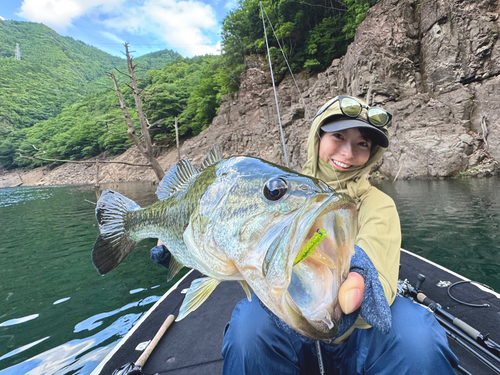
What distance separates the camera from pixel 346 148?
1.68 meters

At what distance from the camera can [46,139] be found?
57.3m

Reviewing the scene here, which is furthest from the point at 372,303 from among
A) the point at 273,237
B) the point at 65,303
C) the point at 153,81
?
the point at 153,81

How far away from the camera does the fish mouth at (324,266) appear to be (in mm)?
749

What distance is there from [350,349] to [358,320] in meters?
0.29

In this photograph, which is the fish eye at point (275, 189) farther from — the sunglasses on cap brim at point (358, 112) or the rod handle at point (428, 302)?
the rod handle at point (428, 302)

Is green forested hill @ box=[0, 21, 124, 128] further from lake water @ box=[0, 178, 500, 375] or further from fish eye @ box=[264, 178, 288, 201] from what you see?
fish eye @ box=[264, 178, 288, 201]

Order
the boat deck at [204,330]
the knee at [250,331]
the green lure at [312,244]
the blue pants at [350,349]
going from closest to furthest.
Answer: the green lure at [312,244] → the blue pants at [350,349] → the knee at [250,331] → the boat deck at [204,330]

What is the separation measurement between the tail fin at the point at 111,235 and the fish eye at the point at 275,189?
3.82 feet

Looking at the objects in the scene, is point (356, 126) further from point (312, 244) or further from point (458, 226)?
point (458, 226)

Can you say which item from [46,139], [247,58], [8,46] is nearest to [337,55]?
[247,58]

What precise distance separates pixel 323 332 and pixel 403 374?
0.69 metres

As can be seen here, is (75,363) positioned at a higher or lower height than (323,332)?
lower

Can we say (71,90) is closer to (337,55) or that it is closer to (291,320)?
(337,55)

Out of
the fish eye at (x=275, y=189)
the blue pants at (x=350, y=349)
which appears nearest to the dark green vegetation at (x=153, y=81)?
the blue pants at (x=350, y=349)
